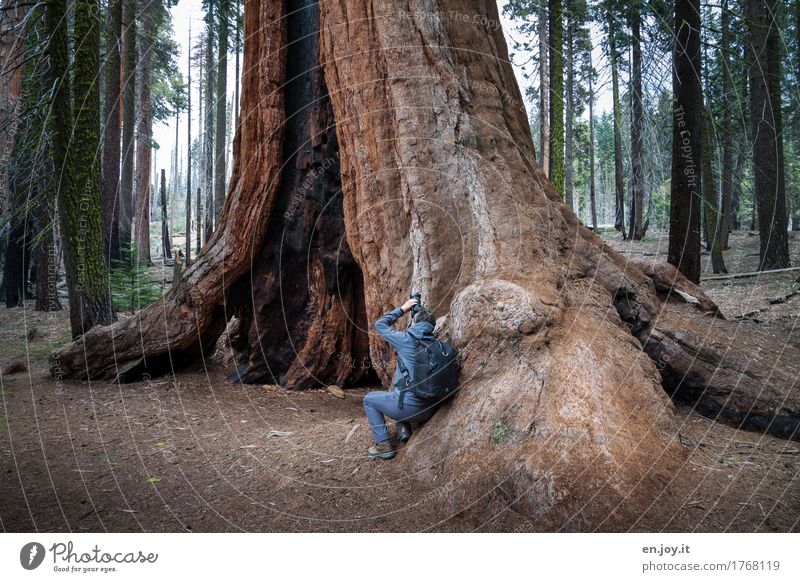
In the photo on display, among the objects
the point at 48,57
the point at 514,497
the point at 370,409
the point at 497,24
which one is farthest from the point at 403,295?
the point at 48,57

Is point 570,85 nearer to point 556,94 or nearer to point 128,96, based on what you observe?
point 556,94

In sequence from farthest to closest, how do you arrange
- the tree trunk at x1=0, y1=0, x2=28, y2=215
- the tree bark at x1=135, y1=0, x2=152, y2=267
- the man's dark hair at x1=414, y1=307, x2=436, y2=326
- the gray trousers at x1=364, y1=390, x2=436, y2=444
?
the tree bark at x1=135, y1=0, x2=152, y2=267, the tree trunk at x1=0, y1=0, x2=28, y2=215, the man's dark hair at x1=414, y1=307, x2=436, y2=326, the gray trousers at x1=364, y1=390, x2=436, y2=444

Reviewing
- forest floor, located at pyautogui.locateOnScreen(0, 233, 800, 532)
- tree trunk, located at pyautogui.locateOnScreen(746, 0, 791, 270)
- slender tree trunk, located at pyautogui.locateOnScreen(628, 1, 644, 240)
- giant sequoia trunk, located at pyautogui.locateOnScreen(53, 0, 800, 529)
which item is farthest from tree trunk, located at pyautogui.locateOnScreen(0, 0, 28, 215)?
tree trunk, located at pyautogui.locateOnScreen(746, 0, 791, 270)

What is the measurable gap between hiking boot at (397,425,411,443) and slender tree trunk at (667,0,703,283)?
5.00m

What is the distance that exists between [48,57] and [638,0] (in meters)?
7.92

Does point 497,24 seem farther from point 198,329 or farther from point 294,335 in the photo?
point 198,329

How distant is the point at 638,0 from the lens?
6656mm

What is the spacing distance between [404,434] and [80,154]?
6688 millimetres

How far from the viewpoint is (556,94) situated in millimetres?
11391

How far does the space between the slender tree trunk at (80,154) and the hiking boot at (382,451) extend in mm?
5938

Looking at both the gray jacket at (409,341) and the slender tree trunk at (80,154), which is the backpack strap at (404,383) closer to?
the gray jacket at (409,341)

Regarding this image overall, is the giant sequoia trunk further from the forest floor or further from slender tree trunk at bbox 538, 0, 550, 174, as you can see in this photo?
slender tree trunk at bbox 538, 0, 550, 174

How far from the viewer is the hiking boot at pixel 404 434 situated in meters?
4.71

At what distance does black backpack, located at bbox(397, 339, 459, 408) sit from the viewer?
4.27m
